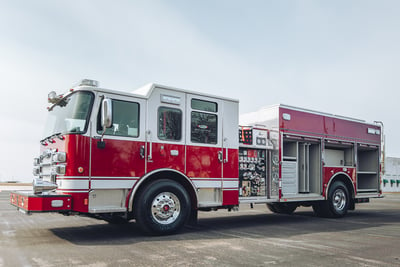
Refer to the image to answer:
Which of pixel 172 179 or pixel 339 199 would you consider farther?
pixel 339 199

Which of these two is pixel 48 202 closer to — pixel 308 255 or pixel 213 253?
pixel 213 253

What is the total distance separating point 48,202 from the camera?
6227 mm

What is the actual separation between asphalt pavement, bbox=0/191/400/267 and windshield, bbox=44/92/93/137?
200cm

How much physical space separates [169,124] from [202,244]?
8.27 ft

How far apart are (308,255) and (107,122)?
387 cm

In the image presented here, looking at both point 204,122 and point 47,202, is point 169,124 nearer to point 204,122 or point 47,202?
point 204,122

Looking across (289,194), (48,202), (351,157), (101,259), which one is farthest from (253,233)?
(351,157)

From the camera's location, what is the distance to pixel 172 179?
7.75 meters

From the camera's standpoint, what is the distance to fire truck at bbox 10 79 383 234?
6.62 metres

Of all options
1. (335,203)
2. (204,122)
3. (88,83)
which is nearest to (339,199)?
(335,203)

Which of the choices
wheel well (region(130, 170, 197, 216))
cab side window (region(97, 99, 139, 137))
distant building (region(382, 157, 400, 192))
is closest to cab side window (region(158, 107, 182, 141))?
cab side window (region(97, 99, 139, 137))

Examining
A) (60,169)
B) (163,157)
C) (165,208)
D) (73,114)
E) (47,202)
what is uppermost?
(73,114)

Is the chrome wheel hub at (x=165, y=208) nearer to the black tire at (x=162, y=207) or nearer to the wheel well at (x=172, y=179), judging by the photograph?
the black tire at (x=162, y=207)

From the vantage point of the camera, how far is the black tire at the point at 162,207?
702 centimetres
